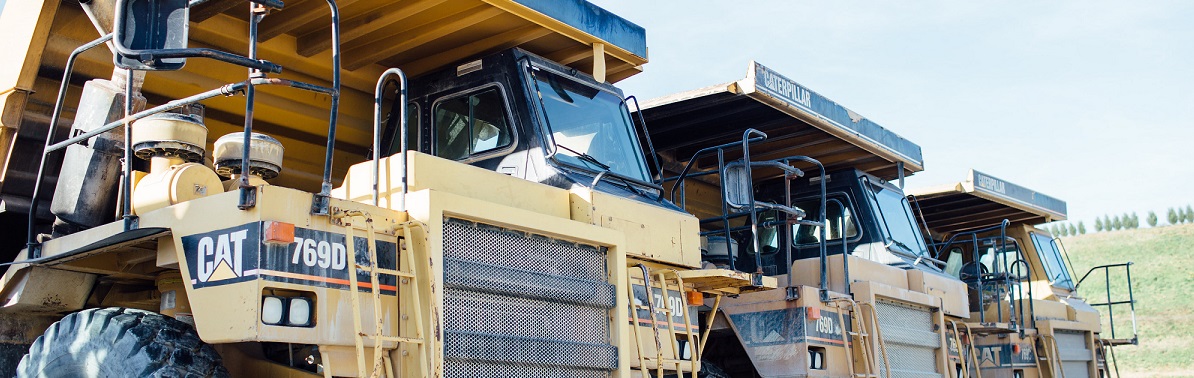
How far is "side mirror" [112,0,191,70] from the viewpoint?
4.06m

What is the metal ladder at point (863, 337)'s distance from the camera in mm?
7848

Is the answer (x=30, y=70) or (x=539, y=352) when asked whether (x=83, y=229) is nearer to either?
(x=30, y=70)

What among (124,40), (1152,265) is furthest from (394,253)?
(1152,265)

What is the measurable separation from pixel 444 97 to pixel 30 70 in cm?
214

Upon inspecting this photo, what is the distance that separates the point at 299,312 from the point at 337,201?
1.52ft

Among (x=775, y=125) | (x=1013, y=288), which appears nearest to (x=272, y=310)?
(x=775, y=125)

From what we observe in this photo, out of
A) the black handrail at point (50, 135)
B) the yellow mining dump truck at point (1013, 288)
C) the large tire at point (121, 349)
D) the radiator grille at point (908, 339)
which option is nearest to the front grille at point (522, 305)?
the large tire at point (121, 349)

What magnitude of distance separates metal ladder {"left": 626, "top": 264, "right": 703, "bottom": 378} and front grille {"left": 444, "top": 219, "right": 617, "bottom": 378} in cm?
21

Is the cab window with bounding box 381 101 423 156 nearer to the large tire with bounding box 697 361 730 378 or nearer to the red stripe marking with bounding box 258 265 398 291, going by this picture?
the red stripe marking with bounding box 258 265 398 291

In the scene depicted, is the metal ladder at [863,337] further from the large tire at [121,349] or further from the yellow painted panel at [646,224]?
the large tire at [121,349]

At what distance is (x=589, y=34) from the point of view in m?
6.49

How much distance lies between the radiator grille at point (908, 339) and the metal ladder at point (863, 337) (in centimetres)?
14

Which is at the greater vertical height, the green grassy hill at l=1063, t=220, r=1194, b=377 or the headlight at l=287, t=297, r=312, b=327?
the green grassy hill at l=1063, t=220, r=1194, b=377

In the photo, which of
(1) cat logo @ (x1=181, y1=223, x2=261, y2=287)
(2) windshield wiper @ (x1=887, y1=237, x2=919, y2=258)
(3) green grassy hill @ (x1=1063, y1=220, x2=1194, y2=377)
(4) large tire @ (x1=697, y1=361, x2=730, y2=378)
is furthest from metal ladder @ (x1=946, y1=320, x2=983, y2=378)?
(3) green grassy hill @ (x1=1063, y1=220, x2=1194, y2=377)
